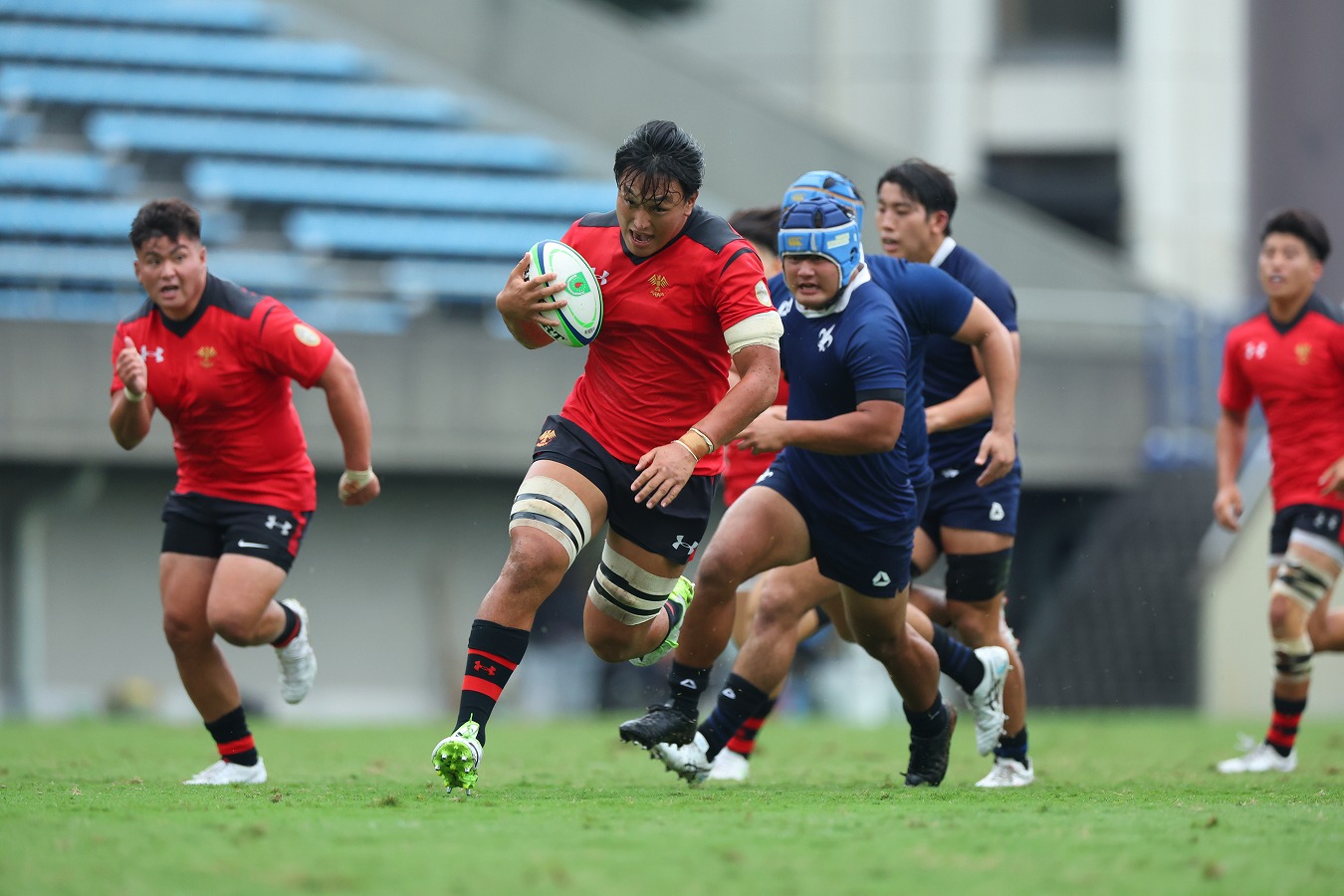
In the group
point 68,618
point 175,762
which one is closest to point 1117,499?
point 68,618

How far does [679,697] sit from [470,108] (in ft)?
54.4

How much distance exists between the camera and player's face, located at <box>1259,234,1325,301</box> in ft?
29.8

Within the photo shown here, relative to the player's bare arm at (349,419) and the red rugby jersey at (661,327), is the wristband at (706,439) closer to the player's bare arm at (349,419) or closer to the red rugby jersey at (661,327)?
the red rugby jersey at (661,327)

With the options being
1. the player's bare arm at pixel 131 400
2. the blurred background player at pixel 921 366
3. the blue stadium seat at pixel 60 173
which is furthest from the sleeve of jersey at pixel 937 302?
the blue stadium seat at pixel 60 173

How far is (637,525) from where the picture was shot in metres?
→ 6.70

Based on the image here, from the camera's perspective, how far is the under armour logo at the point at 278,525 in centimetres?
752

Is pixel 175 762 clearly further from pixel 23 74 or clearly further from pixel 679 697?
pixel 23 74

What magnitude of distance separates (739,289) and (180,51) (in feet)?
56.1

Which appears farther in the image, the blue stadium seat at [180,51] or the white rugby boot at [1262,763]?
the blue stadium seat at [180,51]

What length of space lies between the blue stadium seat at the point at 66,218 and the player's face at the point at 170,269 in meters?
12.5

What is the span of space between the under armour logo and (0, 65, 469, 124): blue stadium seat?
1500 centimetres

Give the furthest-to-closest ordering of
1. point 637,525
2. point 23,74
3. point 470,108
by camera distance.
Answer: point 470,108 < point 23,74 < point 637,525

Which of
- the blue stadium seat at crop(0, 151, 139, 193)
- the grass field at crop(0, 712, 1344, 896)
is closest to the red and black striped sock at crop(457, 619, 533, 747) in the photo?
the grass field at crop(0, 712, 1344, 896)

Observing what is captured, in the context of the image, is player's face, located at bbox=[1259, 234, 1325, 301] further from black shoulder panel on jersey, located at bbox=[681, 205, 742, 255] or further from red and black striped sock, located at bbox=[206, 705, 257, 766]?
red and black striped sock, located at bbox=[206, 705, 257, 766]
